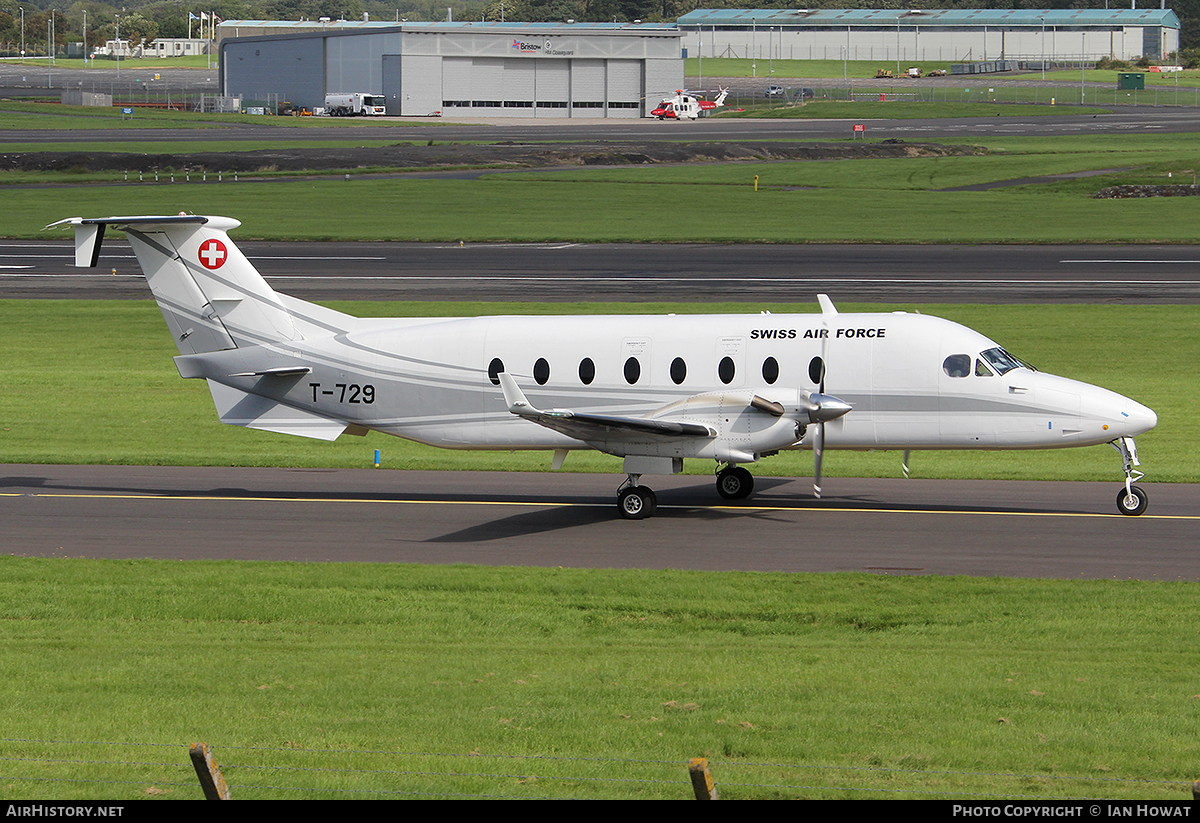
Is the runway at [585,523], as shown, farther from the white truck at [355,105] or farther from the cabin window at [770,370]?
the white truck at [355,105]

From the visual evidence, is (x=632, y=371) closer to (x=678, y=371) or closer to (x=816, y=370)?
(x=678, y=371)

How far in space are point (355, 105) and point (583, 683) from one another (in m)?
137

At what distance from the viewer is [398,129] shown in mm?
123438

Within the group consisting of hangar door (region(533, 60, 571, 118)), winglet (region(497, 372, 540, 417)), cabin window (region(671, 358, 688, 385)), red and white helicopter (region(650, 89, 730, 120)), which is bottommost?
winglet (region(497, 372, 540, 417))

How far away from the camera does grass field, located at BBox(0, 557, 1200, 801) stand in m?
10.7

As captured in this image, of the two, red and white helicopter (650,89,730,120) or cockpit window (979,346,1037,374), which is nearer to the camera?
cockpit window (979,346,1037,374)

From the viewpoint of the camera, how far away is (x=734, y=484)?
24766 millimetres

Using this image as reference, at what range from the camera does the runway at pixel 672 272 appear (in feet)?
158

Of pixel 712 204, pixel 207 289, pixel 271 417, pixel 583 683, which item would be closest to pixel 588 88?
pixel 712 204

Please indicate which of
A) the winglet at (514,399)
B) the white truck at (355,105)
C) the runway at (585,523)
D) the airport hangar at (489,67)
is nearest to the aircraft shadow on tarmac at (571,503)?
the runway at (585,523)

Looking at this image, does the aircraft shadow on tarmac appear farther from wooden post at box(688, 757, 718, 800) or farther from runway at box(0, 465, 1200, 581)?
wooden post at box(688, 757, 718, 800)

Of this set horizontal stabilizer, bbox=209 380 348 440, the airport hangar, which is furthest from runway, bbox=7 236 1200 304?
the airport hangar

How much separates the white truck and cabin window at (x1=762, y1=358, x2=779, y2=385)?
127m
